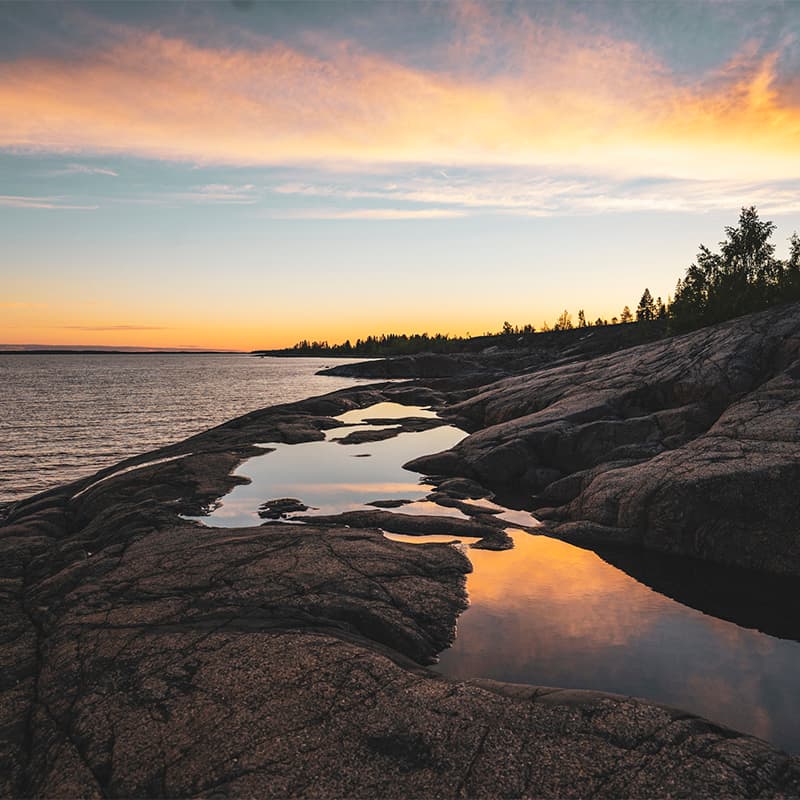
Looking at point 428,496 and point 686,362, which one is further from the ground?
point 686,362

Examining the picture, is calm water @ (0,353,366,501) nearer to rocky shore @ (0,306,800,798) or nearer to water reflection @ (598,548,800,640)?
rocky shore @ (0,306,800,798)

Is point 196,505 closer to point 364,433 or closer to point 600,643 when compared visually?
point 600,643

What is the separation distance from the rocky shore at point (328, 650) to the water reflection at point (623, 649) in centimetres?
78

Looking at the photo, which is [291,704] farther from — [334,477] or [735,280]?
[735,280]

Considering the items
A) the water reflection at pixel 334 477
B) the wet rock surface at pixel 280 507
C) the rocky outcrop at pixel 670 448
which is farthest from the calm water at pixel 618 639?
the water reflection at pixel 334 477

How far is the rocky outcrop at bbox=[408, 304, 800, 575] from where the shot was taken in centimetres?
1225

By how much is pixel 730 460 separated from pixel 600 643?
24.5 ft

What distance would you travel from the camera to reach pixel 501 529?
14.0 m

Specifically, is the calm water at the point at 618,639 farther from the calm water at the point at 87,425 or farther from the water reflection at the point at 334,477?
the calm water at the point at 87,425

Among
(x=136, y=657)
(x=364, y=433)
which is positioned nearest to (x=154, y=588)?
(x=136, y=657)

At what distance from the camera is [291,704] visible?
6.13 m

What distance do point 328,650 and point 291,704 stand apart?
1.08 m

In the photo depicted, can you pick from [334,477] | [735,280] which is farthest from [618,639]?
[735,280]

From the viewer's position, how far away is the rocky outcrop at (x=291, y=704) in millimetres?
5156
